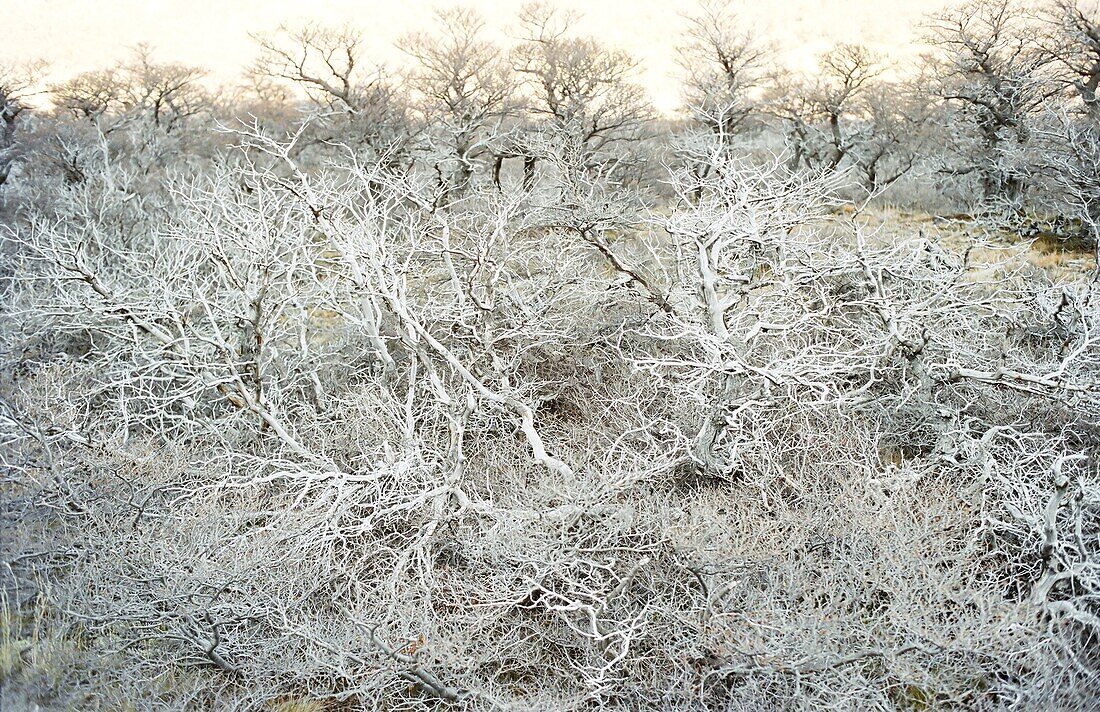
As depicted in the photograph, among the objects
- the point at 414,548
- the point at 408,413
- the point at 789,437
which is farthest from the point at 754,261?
the point at 414,548

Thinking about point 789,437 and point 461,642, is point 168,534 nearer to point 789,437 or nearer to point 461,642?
point 461,642

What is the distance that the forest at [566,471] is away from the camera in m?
6.26

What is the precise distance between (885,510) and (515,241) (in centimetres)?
644

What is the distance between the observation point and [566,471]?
289 inches

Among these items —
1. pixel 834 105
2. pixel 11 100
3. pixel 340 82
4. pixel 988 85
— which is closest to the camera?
pixel 11 100

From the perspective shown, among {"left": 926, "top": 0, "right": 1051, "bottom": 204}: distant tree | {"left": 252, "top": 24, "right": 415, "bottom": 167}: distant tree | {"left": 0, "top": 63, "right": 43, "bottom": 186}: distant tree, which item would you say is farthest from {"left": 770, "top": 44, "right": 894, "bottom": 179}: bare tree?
{"left": 0, "top": 63, "right": 43, "bottom": 186}: distant tree

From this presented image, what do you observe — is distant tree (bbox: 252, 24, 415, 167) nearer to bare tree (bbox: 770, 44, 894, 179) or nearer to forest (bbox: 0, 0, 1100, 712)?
forest (bbox: 0, 0, 1100, 712)

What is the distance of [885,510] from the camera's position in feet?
21.8

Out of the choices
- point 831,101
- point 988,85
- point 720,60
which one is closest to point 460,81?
point 720,60

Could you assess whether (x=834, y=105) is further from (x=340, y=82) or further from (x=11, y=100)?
(x=11, y=100)

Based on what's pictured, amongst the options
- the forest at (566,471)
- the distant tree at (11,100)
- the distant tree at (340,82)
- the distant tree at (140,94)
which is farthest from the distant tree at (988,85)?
the distant tree at (140,94)

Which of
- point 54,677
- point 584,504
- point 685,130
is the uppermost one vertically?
point 685,130

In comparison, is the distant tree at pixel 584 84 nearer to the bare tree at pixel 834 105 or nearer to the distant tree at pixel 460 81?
the distant tree at pixel 460 81

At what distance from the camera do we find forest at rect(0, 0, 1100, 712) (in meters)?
6.26
